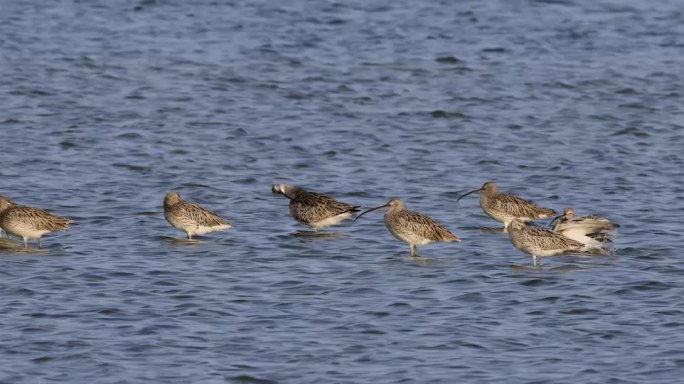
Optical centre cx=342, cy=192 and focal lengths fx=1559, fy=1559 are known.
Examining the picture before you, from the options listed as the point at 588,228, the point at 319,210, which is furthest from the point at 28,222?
the point at 588,228

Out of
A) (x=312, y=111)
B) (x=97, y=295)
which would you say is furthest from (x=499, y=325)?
(x=312, y=111)

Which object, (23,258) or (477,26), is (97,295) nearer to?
(23,258)

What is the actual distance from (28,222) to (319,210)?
3610 millimetres

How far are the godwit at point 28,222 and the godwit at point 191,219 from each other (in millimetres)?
1234

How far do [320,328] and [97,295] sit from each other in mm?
2538

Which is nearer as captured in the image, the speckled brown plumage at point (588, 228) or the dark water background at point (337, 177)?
the dark water background at point (337, 177)

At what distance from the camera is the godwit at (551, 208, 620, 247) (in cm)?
→ 1812

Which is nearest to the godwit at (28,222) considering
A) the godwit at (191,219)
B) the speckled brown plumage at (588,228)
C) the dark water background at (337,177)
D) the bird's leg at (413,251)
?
the dark water background at (337,177)

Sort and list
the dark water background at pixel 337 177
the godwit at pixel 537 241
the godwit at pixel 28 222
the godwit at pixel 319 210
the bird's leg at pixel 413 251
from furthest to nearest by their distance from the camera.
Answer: the godwit at pixel 319 210 < the bird's leg at pixel 413 251 < the godwit at pixel 28 222 < the godwit at pixel 537 241 < the dark water background at pixel 337 177

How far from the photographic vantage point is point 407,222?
17.7 metres

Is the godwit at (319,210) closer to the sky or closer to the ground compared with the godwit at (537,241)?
closer to the ground

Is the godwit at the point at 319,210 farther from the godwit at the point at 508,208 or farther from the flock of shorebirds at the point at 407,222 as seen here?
the godwit at the point at 508,208

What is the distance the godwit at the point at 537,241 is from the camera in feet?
55.7

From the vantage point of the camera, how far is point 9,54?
107 feet
